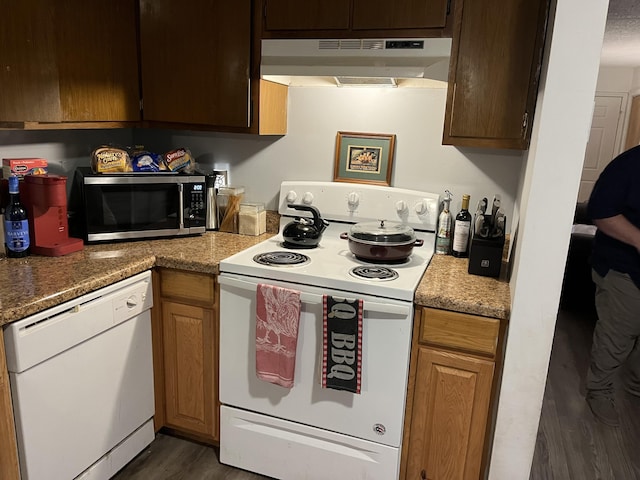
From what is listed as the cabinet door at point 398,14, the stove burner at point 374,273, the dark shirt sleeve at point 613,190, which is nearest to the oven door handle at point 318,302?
the stove burner at point 374,273

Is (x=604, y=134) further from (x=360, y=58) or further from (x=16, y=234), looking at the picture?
(x=16, y=234)

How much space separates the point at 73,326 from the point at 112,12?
1.35 meters

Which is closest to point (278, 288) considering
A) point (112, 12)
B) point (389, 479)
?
point (389, 479)

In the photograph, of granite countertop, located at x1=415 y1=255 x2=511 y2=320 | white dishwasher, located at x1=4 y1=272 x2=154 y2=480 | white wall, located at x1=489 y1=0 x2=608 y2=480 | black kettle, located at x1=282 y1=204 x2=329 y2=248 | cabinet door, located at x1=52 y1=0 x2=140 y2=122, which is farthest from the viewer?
black kettle, located at x1=282 y1=204 x2=329 y2=248

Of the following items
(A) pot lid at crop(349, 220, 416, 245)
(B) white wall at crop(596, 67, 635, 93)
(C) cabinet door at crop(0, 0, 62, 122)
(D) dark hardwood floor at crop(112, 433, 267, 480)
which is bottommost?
(D) dark hardwood floor at crop(112, 433, 267, 480)

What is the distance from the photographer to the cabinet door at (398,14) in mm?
1906

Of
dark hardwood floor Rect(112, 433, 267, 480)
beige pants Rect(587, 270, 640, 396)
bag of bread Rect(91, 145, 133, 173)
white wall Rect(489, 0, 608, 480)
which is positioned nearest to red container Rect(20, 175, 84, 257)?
bag of bread Rect(91, 145, 133, 173)

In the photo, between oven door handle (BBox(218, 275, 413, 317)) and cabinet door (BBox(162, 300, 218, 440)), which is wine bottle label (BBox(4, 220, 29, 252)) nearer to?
cabinet door (BBox(162, 300, 218, 440))

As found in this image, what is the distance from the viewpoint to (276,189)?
265 centimetres

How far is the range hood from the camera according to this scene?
6.34 feet

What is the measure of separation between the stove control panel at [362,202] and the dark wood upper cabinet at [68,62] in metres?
0.85

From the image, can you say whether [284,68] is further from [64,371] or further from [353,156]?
[64,371]

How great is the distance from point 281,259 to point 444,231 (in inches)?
29.4

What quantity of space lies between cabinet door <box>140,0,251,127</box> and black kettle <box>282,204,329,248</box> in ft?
1.59
